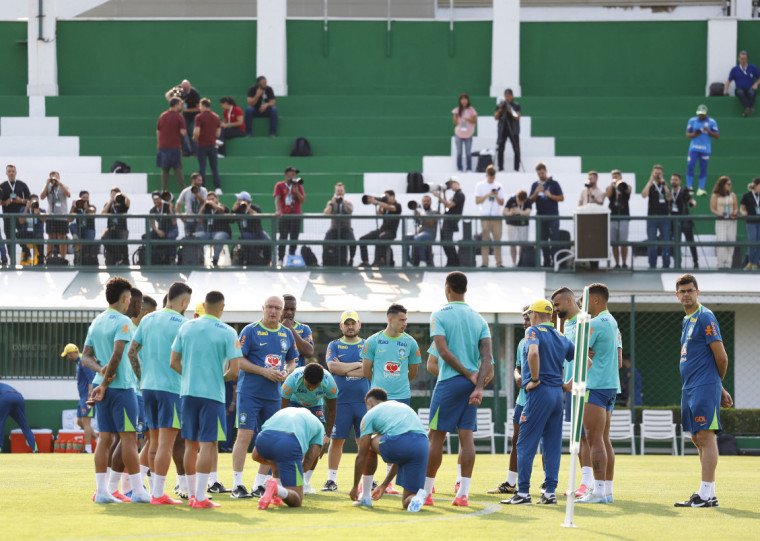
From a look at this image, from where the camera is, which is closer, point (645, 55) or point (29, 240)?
point (29, 240)

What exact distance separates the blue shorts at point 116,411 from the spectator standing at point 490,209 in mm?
13577

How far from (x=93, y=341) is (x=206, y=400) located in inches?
52.8

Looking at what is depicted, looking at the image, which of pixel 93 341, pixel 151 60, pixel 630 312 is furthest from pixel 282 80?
pixel 93 341

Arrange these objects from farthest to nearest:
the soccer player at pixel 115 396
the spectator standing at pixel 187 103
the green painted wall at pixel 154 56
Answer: the green painted wall at pixel 154 56, the spectator standing at pixel 187 103, the soccer player at pixel 115 396

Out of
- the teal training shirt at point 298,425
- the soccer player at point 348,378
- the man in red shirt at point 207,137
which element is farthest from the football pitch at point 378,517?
the man in red shirt at point 207,137

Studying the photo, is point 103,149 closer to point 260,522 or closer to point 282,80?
point 282,80

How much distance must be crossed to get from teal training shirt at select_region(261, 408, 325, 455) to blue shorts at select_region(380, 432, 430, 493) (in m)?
0.73

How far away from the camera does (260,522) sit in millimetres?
10047

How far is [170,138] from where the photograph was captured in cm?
2727

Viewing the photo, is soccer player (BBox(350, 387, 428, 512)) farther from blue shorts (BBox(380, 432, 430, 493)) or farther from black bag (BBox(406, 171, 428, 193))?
black bag (BBox(406, 171, 428, 193))

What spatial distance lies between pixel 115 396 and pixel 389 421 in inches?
99.7

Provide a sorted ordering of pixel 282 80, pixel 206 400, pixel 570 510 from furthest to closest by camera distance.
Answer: pixel 282 80, pixel 206 400, pixel 570 510

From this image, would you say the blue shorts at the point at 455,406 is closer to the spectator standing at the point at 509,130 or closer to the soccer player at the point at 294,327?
the soccer player at the point at 294,327

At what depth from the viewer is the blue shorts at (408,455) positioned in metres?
11.0
